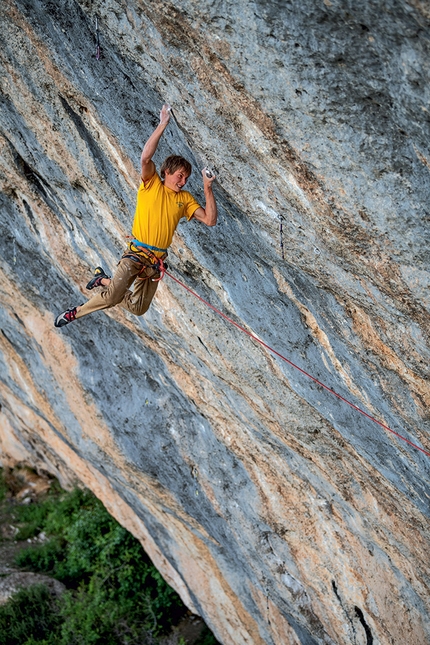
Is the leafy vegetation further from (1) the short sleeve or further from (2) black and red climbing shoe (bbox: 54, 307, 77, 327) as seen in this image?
(1) the short sleeve

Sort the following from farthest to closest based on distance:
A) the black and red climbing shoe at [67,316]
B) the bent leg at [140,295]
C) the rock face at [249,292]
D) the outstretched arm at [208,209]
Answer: the black and red climbing shoe at [67,316]
the bent leg at [140,295]
the outstretched arm at [208,209]
the rock face at [249,292]

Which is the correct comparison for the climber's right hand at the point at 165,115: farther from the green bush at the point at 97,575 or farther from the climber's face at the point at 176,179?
the green bush at the point at 97,575

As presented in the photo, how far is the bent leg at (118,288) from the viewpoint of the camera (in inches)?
201

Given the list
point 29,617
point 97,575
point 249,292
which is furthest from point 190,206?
point 97,575

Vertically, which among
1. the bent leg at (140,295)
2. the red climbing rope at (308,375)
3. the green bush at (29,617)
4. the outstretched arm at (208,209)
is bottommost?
the green bush at (29,617)

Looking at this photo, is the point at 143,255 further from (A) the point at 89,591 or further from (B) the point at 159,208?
(A) the point at 89,591

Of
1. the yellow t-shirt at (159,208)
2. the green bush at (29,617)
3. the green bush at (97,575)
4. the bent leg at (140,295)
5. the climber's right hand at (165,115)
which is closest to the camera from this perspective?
the climber's right hand at (165,115)

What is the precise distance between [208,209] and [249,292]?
98 centimetres

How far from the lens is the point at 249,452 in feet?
23.7

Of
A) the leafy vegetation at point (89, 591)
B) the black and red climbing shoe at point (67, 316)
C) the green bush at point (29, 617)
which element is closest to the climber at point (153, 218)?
the black and red climbing shoe at point (67, 316)

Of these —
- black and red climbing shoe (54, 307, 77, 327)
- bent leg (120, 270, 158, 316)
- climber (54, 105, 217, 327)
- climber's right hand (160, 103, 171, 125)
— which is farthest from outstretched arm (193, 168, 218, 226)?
black and red climbing shoe (54, 307, 77, 327)

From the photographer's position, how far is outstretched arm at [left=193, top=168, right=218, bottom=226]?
4340 mm

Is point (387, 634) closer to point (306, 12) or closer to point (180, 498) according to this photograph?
point (180, 498)

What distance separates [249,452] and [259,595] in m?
2.36
